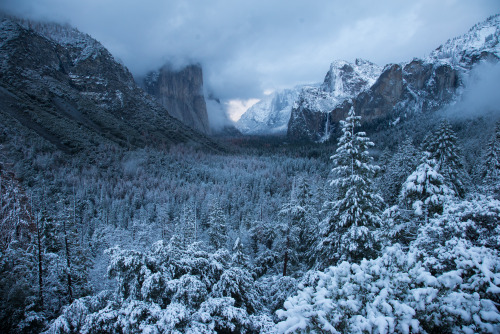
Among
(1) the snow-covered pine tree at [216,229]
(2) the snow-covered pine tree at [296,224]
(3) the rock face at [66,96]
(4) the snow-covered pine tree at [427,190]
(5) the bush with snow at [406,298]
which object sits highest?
(3) the rock face at [66,96]

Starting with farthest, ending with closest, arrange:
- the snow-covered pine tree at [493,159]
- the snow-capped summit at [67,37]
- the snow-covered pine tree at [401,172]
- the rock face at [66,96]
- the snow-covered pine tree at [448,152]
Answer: the snow-capped summit at [67,37]
the rock face at [66,96]
the snow-covered pine tree at [401,172]
the snow-covered pine tree at [493,159]
the snow-covered pine tree at [448,152]

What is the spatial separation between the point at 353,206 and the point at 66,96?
582 feet

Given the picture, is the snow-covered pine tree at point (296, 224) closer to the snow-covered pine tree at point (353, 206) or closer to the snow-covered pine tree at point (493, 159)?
the snow-covered pine tree at point (353, 206)

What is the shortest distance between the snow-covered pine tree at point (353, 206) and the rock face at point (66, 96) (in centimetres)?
11476

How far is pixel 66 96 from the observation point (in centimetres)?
14112

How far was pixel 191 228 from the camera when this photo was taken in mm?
32562

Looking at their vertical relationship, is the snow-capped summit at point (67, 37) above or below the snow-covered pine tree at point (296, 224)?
above

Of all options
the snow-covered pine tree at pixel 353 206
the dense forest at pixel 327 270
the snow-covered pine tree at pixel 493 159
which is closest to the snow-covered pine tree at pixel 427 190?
the dense forest at pixel 327 270

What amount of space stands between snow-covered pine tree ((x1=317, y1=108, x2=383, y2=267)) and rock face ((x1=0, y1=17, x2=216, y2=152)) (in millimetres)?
114761

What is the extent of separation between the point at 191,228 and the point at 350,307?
1171 inches

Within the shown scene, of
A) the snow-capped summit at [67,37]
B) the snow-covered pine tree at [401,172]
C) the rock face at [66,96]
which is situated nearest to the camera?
the snow-covered pine tree at [401,172]

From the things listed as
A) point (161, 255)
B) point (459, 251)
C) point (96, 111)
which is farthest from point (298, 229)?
point (96, 111)

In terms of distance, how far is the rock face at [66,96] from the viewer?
104875mm

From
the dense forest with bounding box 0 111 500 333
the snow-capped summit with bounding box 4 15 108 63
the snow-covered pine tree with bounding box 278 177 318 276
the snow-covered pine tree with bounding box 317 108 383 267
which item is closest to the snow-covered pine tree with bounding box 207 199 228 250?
the dense forest with bounding box 0 111 500 333
